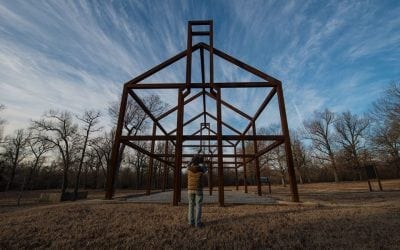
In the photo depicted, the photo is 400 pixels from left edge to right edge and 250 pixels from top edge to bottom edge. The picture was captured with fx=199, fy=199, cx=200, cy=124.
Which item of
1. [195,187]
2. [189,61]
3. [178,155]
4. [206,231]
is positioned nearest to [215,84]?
[189,61]

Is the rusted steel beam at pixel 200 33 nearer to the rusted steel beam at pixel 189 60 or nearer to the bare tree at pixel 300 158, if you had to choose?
the rusted steel beam at pixel 189 60

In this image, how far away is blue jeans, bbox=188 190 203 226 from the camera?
424 cm

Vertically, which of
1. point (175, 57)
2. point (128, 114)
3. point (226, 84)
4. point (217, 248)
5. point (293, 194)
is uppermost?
point (128, 114)

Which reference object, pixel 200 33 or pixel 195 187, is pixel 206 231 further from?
pixel 200 33

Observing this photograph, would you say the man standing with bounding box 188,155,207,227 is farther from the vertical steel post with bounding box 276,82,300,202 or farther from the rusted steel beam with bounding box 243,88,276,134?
the rusted steel beam with bounding box 243,88,276,134

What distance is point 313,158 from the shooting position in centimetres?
3903

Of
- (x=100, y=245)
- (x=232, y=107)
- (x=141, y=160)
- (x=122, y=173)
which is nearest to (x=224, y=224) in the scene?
(x=100, y=245)

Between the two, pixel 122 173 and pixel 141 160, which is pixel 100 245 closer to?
pixel 141 160

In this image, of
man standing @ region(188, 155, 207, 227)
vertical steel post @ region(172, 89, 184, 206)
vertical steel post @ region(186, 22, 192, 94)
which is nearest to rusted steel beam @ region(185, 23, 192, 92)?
vertical steel post @ region(186, 22, 192, 94)

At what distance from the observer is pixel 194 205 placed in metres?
4.42

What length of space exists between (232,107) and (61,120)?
2556 centimetres

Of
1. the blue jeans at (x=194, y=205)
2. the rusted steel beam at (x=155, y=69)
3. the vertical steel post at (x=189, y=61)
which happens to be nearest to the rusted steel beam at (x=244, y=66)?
the vertical steel post at (x=189, y=61)

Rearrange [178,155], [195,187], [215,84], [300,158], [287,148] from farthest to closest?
1. [300,158]
2. [215,84]
3. [287,148]
4. [178,155]
5. [195,187]

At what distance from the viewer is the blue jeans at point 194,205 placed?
13.9 ft
